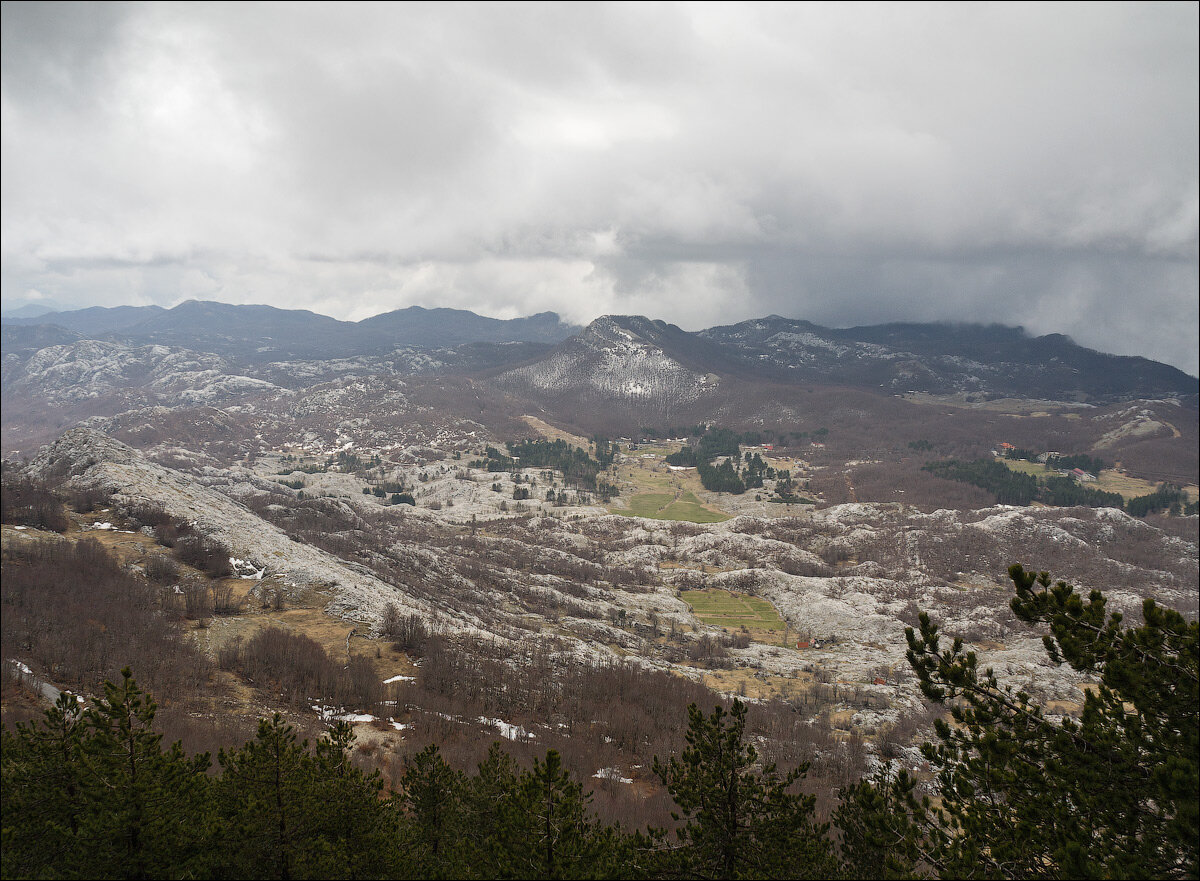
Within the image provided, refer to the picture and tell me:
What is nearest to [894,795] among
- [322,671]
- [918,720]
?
[322,671]

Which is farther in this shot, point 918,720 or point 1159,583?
point 1159,583

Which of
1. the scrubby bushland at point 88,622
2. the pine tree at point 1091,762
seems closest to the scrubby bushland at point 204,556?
the scrubby bushland at point 88,622

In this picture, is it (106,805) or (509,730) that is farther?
(509,730)

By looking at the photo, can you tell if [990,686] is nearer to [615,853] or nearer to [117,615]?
[615,853]

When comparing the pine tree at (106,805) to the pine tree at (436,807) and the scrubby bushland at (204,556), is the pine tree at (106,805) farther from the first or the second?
the scrubby bushland at (204,556)

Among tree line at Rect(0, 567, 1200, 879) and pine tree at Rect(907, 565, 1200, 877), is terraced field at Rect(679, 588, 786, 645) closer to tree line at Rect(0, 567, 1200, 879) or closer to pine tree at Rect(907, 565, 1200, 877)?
tree line at Rect(0, 567, 1200, 879)

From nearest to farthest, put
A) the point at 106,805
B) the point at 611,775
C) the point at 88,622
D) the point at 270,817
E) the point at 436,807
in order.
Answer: the point at 106,805, the point at 270,817, the point at 436,807, the point at 611,775, the point at 88,622

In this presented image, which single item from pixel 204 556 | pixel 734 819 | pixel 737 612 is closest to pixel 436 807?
pixel 734 819

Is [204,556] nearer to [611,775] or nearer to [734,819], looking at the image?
[611,775]

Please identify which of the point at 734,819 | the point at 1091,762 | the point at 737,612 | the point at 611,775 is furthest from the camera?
the point at 737,612
